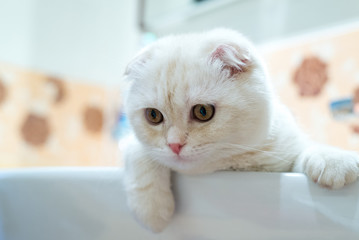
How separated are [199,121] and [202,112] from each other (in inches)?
0.8

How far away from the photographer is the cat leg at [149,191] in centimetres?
62

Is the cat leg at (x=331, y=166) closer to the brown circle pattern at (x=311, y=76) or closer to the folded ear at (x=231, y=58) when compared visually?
the folded ear at (x=231, y=58)

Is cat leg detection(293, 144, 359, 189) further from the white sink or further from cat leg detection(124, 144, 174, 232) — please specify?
cat leg detection(124, 144, 174, 232)

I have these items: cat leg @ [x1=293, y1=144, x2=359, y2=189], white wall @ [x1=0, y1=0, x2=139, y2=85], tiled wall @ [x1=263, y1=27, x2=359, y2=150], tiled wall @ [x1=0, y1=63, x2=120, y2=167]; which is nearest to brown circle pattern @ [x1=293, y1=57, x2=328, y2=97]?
tiled wall @ [x1=263, y1=27, x2=359, y2=150]

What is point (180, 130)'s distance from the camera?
644mm

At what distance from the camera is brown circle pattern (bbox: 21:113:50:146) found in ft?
6.18

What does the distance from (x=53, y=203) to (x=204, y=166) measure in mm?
370

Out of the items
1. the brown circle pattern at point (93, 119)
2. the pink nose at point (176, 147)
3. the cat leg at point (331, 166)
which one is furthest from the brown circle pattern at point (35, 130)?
the cat leg at point (331, 166)

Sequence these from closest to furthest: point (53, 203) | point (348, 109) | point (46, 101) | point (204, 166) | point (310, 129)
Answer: point (204, 166) → point (53, 203) → point (348, 109) → point (310, 129) → point (46, 101)

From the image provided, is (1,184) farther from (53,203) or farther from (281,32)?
(281,32)

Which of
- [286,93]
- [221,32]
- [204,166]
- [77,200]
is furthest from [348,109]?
[77,200]

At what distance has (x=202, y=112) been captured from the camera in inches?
25.7

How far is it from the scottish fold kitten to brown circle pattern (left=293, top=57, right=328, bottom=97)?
0.71 m

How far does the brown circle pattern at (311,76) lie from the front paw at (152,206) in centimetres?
99
